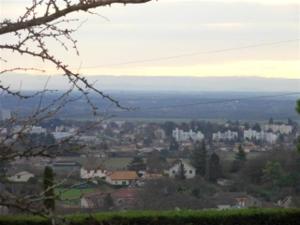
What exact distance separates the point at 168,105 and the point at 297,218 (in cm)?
1140

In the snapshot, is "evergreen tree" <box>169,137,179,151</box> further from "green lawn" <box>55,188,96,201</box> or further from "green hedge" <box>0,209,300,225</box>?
"green lawn" <box>55,188,96,201</box>

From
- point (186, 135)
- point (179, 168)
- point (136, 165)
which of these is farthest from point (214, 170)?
point (186, 135)

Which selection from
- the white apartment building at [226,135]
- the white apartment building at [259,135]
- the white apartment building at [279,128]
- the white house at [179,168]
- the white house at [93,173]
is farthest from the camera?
the white apartment building at [226,135]

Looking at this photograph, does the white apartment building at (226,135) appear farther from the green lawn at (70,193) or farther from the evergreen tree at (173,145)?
the green lawn at (70,193)

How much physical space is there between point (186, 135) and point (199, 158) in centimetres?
721

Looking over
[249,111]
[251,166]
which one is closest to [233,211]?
[251,166]

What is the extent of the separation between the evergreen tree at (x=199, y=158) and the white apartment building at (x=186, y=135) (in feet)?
9.08

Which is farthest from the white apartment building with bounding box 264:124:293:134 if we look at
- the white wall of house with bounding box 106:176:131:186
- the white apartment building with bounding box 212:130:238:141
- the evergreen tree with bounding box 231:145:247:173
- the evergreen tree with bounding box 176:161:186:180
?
the white wall of house with bounding box 106:176:131:186

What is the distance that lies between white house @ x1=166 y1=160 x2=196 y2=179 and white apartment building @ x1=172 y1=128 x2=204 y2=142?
19.6 feet

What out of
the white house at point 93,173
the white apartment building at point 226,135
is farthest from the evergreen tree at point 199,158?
the white house at point 93,173

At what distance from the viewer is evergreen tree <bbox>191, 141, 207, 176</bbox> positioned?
21.6 meters

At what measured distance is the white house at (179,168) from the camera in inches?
739

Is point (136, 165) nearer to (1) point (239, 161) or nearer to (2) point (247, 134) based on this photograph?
(1) point (239, 161)

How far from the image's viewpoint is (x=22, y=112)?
2.41m
